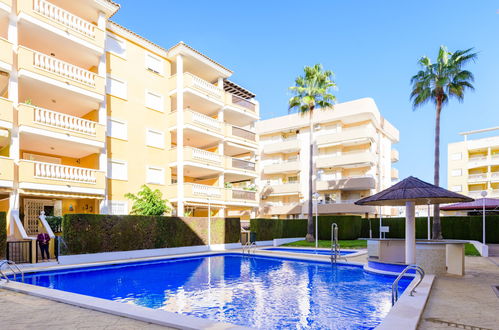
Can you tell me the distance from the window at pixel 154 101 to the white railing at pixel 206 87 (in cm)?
295

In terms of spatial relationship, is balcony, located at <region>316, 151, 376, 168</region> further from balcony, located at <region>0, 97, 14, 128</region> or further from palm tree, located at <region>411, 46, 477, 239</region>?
balcony, located at <region>0, 97, 14, 128</region>

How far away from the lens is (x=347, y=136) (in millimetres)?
41906

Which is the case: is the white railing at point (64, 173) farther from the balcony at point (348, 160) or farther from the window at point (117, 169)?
the balcony at point (348, 160)

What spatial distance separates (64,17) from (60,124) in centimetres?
652

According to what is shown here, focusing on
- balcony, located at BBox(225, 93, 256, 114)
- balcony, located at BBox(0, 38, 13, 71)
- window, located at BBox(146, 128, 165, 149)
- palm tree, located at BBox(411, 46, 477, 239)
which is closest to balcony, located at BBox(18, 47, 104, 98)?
balcony, located at BBox(0, 38, 13, 71)

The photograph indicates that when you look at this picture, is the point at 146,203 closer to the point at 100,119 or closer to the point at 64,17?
the point at 100,119

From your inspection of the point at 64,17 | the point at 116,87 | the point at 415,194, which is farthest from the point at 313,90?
the point at 415,194

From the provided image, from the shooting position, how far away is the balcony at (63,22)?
18672mm

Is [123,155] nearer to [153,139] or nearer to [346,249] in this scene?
[153,139]

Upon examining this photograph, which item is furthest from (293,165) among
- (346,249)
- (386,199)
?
(386,199)

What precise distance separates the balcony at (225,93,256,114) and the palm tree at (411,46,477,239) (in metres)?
14.4

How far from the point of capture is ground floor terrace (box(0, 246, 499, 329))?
19.7 feet

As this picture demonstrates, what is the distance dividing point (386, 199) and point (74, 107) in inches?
786

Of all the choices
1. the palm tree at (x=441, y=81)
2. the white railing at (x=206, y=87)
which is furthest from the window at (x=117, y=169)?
the palm tree at (x=441, y=81)
